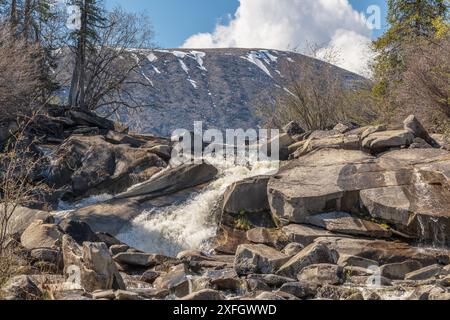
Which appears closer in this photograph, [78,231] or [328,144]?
[78,231]

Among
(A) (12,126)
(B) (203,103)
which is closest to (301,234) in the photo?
(A) (12,126)

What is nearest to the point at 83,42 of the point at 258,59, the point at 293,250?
the point at 293,250

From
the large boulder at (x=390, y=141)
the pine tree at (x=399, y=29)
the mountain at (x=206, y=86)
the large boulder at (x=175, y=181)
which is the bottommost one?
the large boulder at (x=175, y=181)

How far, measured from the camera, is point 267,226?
1446 cm

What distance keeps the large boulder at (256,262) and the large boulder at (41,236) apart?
4372 mm

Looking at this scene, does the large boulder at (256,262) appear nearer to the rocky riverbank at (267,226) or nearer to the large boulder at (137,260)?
the rocky riverbank at (267,226)

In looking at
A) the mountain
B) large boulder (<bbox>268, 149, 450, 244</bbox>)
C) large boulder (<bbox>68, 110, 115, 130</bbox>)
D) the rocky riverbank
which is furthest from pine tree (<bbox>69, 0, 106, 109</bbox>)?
the mountain

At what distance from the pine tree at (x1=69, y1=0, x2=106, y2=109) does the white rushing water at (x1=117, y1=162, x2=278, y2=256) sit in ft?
54.8

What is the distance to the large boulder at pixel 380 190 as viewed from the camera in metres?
12.5

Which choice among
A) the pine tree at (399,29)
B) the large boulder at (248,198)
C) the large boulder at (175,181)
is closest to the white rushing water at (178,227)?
the large boulder at (175,181)

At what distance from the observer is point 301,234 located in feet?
42.6

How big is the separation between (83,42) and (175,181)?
58.2 feet

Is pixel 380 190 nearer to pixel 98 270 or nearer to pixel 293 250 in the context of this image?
pixel 293 250

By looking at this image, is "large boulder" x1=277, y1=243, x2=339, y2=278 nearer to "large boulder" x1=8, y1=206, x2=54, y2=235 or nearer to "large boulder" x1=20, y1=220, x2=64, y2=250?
"large boulder" x1=20, y1=220, x2=64, y2=250
